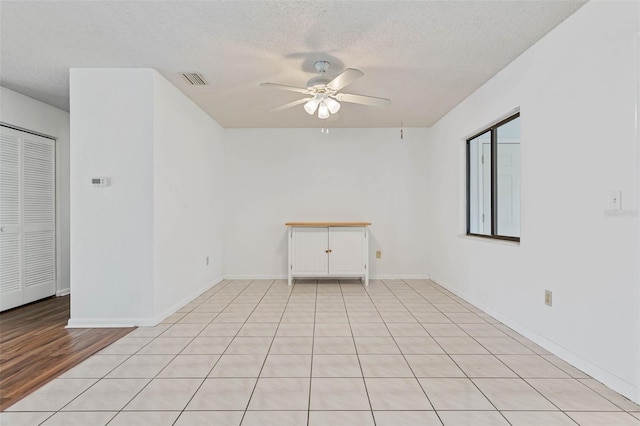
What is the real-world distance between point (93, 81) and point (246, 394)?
3054 mm

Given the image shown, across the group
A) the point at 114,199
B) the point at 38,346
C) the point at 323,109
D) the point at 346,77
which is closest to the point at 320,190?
the point at 323,109

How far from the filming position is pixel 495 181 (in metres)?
3.63

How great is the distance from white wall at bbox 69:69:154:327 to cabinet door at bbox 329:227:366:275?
99.8 inches

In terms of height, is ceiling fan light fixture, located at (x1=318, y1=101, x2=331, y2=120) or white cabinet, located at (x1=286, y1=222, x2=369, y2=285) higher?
ceiling fan light fixture, located at (x1=318, y1=101, x2=331, y2=120)

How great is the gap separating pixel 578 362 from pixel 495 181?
188 centimetres

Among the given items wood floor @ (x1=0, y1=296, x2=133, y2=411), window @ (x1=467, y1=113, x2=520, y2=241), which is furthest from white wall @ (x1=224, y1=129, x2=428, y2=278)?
wood floor @ (x1=0, y1=296, x2=133, y2=411)

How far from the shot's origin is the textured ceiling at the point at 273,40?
7.55 feet

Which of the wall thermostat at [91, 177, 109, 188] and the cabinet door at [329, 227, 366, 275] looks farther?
the cabinet door at [329, 227, 366, 275]

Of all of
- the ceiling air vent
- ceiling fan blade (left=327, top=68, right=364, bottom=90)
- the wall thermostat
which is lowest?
the wall thermostat

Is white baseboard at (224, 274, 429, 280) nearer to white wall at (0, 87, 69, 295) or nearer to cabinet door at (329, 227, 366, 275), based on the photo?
cabinet door at (329, 227, 366, 275)

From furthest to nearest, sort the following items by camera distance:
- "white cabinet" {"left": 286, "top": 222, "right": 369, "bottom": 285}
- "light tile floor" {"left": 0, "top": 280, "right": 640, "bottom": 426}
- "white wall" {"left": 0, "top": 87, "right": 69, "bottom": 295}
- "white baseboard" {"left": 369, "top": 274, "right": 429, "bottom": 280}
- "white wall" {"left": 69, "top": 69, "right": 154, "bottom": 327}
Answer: "white baseboard" {"left": 369, "top": 274, "right": 429, "bottom": 280}, "white cabinet" {"left": 286, "top": 222, "right": 369, "bottom": 285}, "white wall" {"left": 0, "top": 87, "right": 69, "bottom": 295}, "white wall" {"left": 69, "top": 69, "right": 154, "bottom": 327}, "light tile floor" {"left": 0, "top": 280, "right": 640, "bottom": 426}

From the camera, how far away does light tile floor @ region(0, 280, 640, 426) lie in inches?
69.5

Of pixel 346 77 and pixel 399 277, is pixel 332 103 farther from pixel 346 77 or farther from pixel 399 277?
pixel 399 277

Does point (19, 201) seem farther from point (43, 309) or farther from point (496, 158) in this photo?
point (496, 158)
